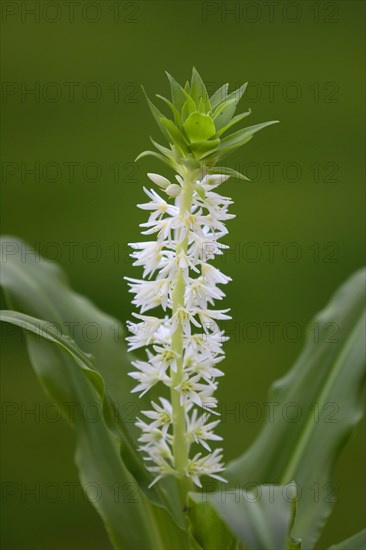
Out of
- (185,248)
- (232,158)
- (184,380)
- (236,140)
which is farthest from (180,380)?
(232,158)

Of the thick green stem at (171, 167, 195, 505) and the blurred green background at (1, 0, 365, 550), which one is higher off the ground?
the blurred green background at (1, 0, 365, 550)

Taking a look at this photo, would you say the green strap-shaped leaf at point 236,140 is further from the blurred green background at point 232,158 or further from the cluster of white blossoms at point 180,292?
the blurred green background at point 232,158

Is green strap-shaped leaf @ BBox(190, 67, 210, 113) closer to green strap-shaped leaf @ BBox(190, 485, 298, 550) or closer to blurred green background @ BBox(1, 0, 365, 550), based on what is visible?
green strap-shaped leaf @ BBox(190, 485, 298, 550)

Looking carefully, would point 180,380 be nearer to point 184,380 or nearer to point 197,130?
point 184,380

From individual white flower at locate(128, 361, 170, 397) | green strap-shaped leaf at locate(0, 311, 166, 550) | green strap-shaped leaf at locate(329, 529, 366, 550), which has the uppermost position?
individual white flower at locate(128, 361, 170, 397)

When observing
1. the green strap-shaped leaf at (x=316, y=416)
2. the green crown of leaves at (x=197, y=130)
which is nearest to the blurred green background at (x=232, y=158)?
the green strap-shaped leaf at (x=316, y=416)

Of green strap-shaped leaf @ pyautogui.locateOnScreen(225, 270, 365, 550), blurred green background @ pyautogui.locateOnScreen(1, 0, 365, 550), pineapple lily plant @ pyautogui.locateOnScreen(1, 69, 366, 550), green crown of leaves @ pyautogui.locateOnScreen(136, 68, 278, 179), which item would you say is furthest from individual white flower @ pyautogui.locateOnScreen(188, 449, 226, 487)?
blurred green background @ pyautogui.locateOnScreen(1, 0, 365, 550)
